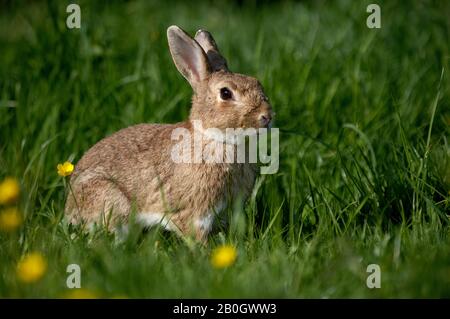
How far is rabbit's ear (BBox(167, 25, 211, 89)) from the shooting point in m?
4.07

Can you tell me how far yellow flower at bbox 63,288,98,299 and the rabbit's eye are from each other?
1.31m

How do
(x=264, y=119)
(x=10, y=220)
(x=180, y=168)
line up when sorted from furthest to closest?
(x=180, y=168), (x=264, y=119), (x=10, y=220)

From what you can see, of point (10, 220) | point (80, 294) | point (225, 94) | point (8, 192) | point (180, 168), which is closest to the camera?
point (80, 294)

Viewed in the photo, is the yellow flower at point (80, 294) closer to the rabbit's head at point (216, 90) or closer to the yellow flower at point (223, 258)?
the yellow flower at point (223, 258)

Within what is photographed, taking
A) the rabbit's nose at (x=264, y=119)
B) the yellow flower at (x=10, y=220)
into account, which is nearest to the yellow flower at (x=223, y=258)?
the rabbit's nose at (x=264, y=119)

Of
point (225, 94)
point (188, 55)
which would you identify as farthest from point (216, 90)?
point (188, 55)

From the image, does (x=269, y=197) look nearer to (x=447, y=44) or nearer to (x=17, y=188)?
(x=17, y=188)

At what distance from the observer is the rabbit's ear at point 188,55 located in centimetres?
→ 407

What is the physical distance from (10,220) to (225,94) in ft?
3.91

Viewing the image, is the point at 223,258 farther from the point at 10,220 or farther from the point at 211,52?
the point at 211,52

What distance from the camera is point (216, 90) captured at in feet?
13.0

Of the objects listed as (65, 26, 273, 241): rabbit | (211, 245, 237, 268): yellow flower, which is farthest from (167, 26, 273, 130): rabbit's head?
(211, 245, 237, 268): yellow flower

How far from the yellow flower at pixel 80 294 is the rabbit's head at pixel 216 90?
1.23 meters

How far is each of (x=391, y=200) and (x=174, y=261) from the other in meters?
1.14
